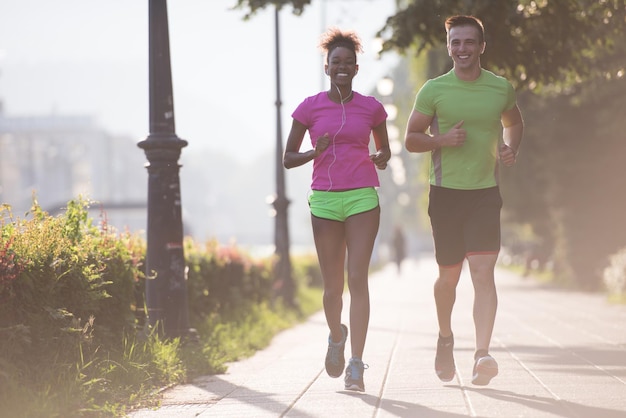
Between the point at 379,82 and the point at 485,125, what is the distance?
867 inches

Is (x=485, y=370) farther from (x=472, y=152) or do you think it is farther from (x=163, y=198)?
(x=163, y=198)

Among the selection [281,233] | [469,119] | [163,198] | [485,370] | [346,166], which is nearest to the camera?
[485,370]

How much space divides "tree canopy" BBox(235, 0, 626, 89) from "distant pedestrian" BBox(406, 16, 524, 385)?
17.9ft

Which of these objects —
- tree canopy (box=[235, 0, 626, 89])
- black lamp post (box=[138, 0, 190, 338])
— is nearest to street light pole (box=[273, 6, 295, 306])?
tree canopy (box=[235, 0, 626, 89])

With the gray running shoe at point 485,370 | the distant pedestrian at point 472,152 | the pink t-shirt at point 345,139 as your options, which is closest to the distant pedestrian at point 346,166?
the pink t-shirt at point 345,139

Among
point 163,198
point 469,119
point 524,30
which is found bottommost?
point 163,198

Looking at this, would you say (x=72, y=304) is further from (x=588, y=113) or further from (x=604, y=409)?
(x=588, y=113)

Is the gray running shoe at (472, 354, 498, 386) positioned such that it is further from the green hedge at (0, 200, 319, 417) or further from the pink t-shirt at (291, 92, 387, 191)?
the green hedge at (0, 200, 319, 417)

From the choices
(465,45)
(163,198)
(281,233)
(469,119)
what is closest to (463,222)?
(469,119)

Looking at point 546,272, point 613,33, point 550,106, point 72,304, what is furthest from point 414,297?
point 72,304

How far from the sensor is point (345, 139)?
7008mm

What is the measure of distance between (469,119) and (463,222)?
2.09ft

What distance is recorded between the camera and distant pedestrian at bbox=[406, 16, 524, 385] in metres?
6.86

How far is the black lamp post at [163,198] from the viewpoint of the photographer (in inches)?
382
